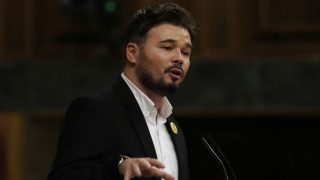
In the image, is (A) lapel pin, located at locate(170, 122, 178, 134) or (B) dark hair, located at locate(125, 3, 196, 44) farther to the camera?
(A) lapel pin, located at locate(170, 122, 178, 134)

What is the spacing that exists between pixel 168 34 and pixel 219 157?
0.41 meters

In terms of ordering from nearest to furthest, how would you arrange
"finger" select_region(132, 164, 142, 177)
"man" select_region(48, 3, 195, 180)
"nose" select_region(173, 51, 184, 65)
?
1. "finger" select_region(132, 164, 142, 177)
2. "man" select_region(48, 3, 195, 180)
3. "nose" select_region(173, 51, 184, 65)

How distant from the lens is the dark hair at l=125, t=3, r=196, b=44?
2857mm

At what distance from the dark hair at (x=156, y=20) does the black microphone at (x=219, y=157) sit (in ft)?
1.18

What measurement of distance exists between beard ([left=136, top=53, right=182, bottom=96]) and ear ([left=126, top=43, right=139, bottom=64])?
30 millimetres

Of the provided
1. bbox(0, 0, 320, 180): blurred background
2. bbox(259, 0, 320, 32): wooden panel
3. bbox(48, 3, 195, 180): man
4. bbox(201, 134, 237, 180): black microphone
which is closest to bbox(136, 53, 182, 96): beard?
bbox(48, 3, 195, 180): man

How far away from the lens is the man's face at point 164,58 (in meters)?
2.79

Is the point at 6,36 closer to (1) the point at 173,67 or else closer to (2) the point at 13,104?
(2) the point at 13,104

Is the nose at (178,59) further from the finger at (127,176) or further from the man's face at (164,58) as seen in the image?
the finger at (127,176)

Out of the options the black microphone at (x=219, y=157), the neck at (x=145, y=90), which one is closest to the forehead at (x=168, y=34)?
the neck at (x=145, y=90)

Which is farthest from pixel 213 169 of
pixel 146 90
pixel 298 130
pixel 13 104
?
pixel 146 90

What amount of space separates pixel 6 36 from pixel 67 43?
0.43 metres

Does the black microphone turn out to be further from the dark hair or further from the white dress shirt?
the dark hair

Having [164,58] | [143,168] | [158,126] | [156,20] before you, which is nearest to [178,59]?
[164,58]
